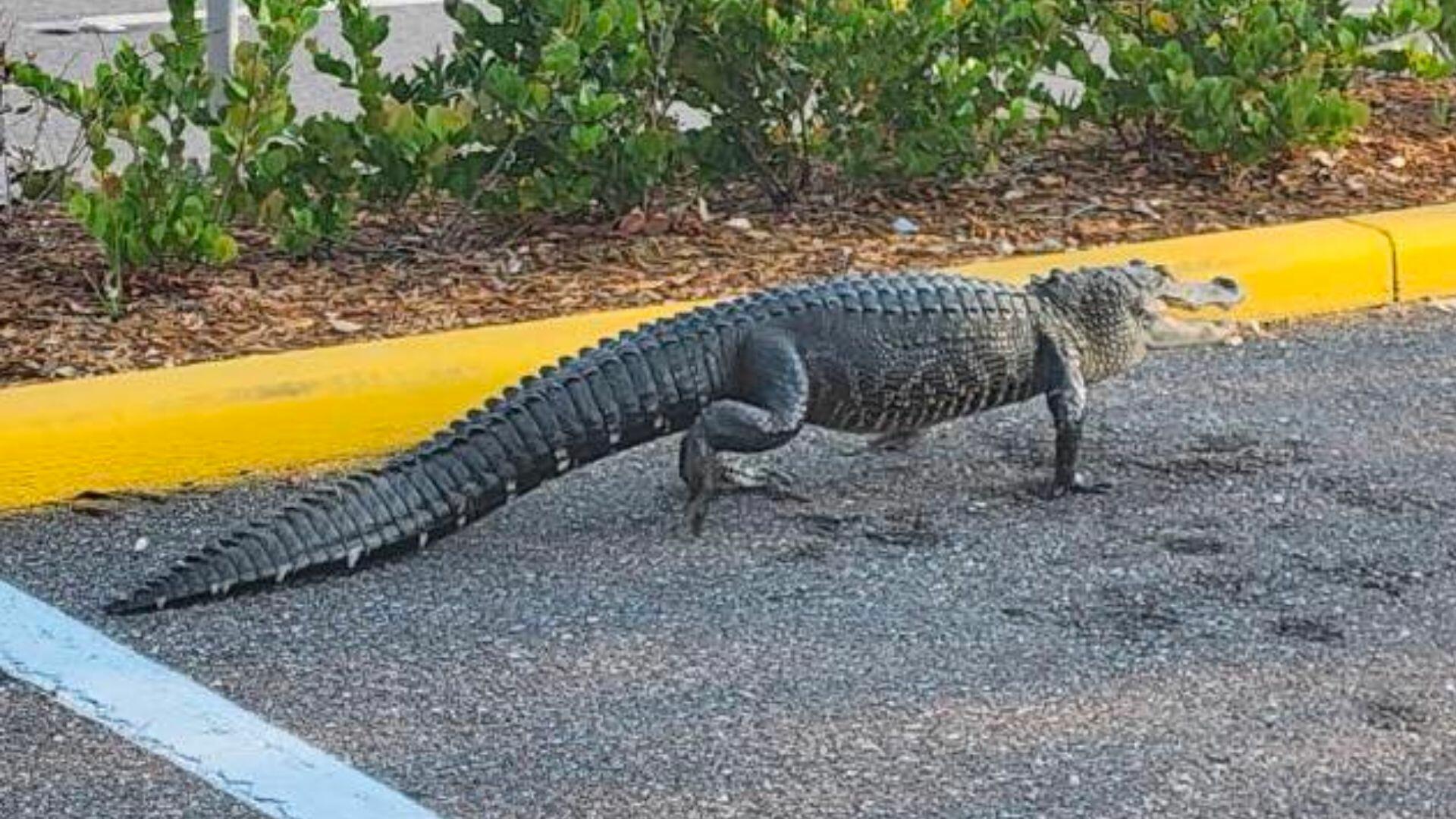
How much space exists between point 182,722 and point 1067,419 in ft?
6.73

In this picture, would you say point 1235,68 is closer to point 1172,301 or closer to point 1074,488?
point 1172,301

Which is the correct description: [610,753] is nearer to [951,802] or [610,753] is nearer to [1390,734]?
[951,802]

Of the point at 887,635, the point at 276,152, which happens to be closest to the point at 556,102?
the point at 276,152

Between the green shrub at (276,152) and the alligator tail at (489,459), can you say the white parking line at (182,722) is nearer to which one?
the alligator tail at (489,459)

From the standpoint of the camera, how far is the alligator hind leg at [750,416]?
5.71 metres

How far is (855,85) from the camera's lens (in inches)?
298

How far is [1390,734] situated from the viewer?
4.66m

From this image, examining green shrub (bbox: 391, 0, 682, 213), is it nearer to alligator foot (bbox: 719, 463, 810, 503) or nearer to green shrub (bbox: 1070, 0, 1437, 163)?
green shrub (bbox: 1070, 0, 1437, 163)

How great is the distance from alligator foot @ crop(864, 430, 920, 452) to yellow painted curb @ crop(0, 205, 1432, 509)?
757 mm

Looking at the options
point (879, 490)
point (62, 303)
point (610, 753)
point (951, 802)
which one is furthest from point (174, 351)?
point (951, 802)

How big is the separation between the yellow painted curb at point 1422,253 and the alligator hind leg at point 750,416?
224 cm

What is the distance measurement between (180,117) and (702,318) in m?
1.95

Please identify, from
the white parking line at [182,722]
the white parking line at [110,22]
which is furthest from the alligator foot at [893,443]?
the white parking line at [110,22]

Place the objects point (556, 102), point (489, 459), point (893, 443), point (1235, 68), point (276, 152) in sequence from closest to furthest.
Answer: point (489, 459)
point (893, 443)
point (276, 152)
point (556, 102)
point (1235, 68)
